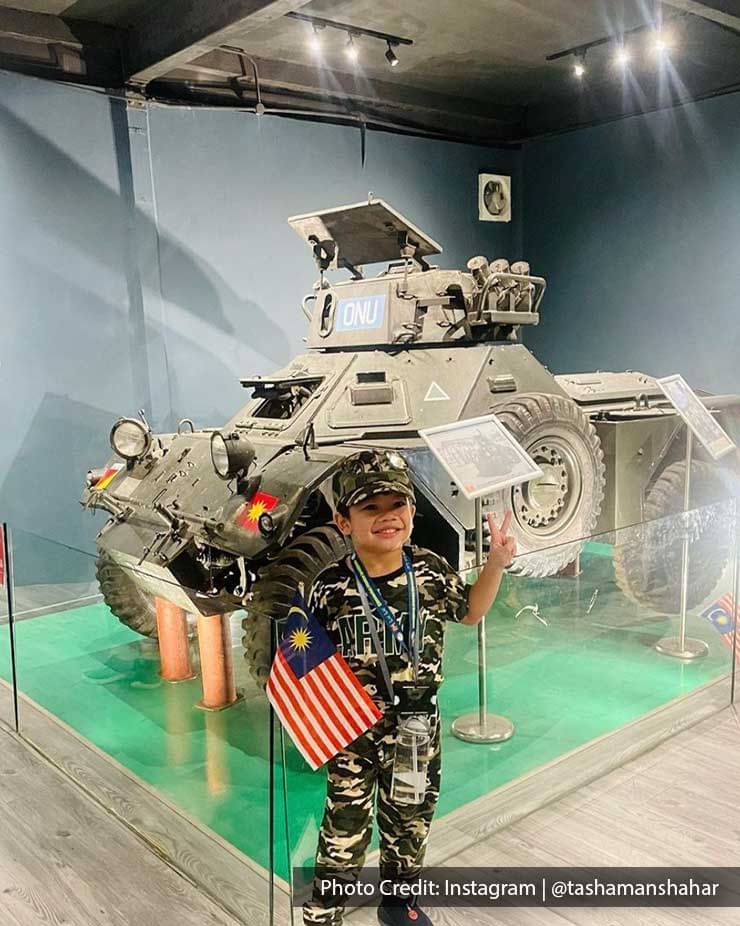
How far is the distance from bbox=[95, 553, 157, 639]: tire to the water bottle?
2.37 metres

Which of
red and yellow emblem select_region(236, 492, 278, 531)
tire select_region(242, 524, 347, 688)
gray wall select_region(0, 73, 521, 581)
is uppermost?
gray wall select_region(0, 73, 521, 581)

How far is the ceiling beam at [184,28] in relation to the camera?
6.27 metres

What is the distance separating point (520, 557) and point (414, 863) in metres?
1.18

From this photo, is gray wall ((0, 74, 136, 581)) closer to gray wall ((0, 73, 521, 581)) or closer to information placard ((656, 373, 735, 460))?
gray wall ((0, 73, 521, 581))

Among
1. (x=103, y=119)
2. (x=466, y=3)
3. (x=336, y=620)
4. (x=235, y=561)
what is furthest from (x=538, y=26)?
(x=336, y=620)

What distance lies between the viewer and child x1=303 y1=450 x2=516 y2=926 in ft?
9.01

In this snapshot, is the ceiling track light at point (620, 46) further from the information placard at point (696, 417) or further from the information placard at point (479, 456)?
the information placard at point (479, 456)

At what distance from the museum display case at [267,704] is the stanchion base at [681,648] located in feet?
0.05

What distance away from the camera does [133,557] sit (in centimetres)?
500

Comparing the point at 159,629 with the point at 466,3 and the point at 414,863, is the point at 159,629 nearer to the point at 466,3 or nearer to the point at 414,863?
the point at 414,863

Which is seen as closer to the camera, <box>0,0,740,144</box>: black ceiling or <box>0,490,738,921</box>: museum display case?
<box>0,490,738,921</box>: museum display case

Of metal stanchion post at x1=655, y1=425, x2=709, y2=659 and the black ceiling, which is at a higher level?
the black ceiling

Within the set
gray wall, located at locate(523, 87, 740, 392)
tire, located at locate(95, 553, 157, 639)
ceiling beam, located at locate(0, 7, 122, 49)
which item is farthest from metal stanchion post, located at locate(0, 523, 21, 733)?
gray wall, located at locate(523, 87, 740, 392)

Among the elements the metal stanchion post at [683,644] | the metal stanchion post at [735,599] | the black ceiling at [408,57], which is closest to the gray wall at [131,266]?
the black ceiling at [408,57]
